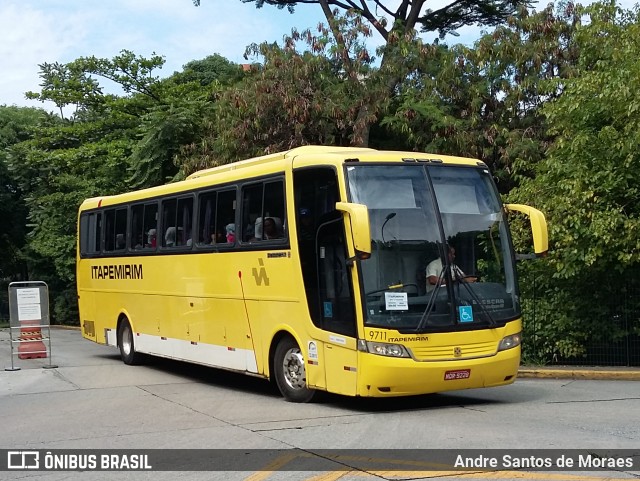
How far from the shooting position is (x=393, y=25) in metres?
25.2

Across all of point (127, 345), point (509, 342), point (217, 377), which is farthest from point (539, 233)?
point (127, 345)

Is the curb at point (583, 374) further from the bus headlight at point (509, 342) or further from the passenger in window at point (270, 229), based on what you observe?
the passenger in window at point (270, 229)

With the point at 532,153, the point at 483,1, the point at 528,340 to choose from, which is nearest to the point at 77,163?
the point at 483,1

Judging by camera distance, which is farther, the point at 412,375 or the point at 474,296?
the point at 474,296

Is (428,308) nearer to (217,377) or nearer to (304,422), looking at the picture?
(304,422)

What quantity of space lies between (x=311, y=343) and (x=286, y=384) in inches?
43.4

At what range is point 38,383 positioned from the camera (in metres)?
15.3

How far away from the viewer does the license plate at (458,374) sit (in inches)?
430

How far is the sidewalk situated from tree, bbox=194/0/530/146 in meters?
7.98

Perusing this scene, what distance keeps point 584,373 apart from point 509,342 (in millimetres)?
5141

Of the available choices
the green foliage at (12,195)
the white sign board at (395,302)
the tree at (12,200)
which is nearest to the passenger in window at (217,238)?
the white sign board at (395,302)

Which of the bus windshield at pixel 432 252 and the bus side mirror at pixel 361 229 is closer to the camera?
the bus side mirror at pixel 361 229

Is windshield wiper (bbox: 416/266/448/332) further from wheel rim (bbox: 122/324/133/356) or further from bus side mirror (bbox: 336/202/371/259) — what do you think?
wheel rim (bbox: 122/324/133/356)

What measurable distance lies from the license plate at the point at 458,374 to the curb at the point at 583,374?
5497 millimetres
